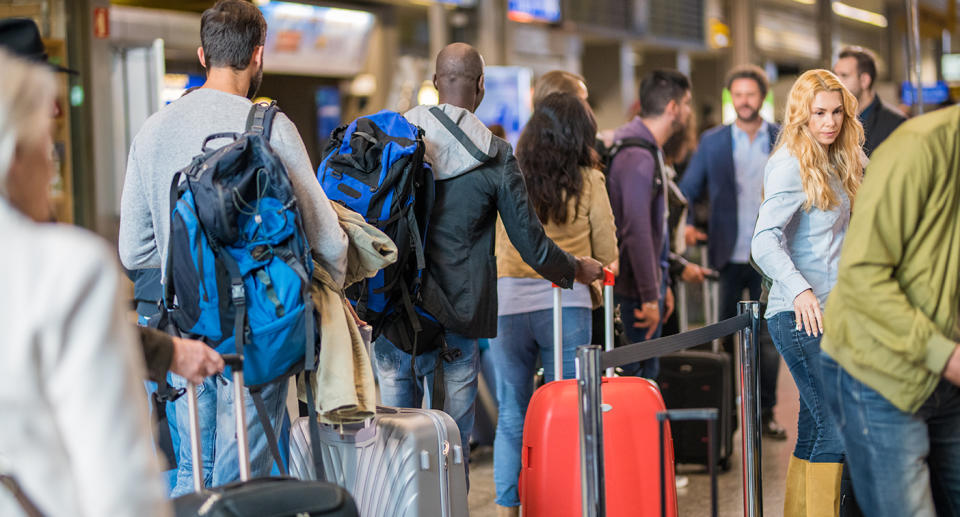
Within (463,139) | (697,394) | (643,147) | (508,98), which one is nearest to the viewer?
(463,139)

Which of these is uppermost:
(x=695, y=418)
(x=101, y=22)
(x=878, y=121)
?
(x=101, y=22)

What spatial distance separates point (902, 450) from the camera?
2.30m

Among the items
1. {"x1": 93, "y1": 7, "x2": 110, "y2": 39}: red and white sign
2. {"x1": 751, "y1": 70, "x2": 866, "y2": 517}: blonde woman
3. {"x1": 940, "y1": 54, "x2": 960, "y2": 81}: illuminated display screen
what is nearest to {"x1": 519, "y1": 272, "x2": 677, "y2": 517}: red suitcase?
{"x1": 751, "y1": 70, "x2": 866, "y2": 517}: blonde woman

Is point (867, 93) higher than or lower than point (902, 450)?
higher

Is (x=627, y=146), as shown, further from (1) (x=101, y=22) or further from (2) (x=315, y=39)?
(2) (x=315, y=39)

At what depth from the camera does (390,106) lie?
34.6 feet

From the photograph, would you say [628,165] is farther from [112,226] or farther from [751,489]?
[112,226]

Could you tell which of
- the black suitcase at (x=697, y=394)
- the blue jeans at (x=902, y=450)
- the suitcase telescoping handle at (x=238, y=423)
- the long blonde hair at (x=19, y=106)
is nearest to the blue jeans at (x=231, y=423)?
the suitcase telescoping handle at (x=238, y=423)

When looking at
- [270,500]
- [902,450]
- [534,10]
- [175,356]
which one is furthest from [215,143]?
[534,10]

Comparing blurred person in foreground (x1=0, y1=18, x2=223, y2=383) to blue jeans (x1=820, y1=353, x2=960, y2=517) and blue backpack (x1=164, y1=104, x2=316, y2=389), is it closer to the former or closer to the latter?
blue backpack (x1=164, y1=104, x2=316, y2=389)

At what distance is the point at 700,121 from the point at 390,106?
8.51 metres

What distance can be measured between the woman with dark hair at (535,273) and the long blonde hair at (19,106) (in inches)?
108

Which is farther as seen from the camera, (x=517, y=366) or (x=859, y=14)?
(x=859, y=14)

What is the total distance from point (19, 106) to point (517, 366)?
2.84 m
